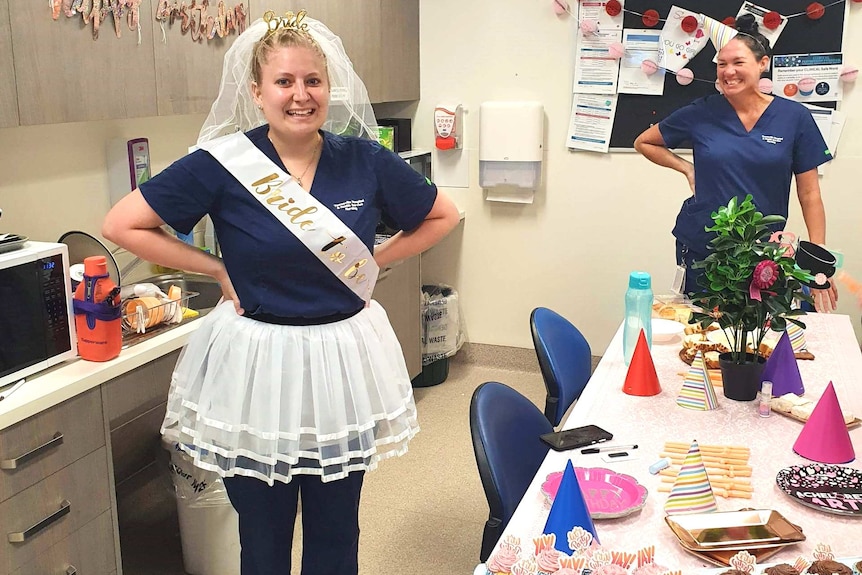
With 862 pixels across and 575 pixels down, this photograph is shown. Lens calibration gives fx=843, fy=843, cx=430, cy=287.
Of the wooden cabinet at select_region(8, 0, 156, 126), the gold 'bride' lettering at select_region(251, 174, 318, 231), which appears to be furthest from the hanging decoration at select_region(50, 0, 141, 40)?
the gold 'bride' lettering at select_region(251, 174, 318, 231)

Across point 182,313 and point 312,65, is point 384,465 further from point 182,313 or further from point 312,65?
point 312,65

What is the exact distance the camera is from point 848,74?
11.4 feet

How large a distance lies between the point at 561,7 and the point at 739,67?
1.28 meters

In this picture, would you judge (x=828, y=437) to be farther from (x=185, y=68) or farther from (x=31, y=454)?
(x=185, y=68)

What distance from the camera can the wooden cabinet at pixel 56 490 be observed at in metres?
1.85

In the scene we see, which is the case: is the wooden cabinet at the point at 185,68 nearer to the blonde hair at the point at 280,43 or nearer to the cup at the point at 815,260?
the blonde hair at the point at 280,43

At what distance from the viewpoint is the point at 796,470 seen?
1563mm

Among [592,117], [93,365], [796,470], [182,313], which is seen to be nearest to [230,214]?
[93,365]

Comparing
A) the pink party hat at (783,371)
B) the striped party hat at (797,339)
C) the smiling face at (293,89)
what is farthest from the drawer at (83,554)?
the striped party hat at (797,339)

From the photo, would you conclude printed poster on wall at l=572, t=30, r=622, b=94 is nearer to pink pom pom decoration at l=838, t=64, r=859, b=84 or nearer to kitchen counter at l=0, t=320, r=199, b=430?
pink pom pom decoration at l=838, t=64, r=859, b=84

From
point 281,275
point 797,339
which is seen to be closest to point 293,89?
point 281,275

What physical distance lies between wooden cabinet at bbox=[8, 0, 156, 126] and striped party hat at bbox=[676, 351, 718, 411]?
1672mm

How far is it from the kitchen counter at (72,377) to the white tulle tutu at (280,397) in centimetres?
30

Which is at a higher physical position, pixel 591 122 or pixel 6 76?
pixel 6 76
